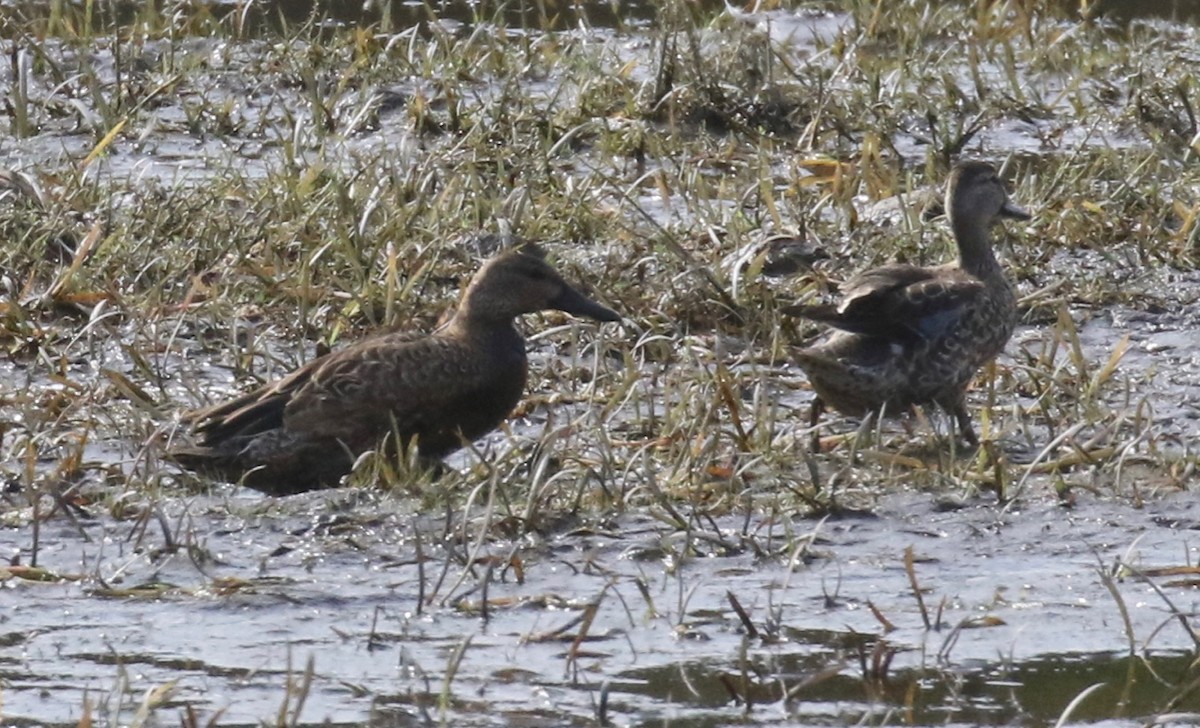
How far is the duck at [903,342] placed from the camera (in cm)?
710

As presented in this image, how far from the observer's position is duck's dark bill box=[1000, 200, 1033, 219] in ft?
26.6

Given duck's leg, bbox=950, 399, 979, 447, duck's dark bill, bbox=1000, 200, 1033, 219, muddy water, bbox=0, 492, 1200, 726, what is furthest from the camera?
duck's dark bill, bbox=1000, 200, 1033, 219

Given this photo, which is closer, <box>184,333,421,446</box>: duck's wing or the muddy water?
the muddy water

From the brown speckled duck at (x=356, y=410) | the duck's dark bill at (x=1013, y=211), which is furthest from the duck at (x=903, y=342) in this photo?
the brown speckled duck at (x=356, y=410)

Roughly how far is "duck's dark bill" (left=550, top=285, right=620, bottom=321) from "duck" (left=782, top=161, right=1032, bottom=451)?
621 millimetres

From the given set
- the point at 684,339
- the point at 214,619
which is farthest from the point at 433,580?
the point at 684,339

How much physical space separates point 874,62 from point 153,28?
10.9ft

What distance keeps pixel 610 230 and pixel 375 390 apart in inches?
78.6

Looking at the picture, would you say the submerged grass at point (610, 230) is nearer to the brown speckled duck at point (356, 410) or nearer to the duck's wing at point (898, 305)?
the brown speckled duck at point (356, 410)

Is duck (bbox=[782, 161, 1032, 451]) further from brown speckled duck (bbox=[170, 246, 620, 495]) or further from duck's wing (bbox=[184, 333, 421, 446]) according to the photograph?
duck's wing (bbox=[184, 333, 421, 446])

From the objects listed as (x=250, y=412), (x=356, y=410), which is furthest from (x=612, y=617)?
(x=250, y=412)

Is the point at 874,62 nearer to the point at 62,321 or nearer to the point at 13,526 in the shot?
the point at 62,321

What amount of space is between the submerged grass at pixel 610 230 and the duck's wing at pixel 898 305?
11.0 inches

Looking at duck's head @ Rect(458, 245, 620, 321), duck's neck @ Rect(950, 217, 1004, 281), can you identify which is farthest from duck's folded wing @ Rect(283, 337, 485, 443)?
duck's neck @ Rect(950, 217, 1004, 281)
